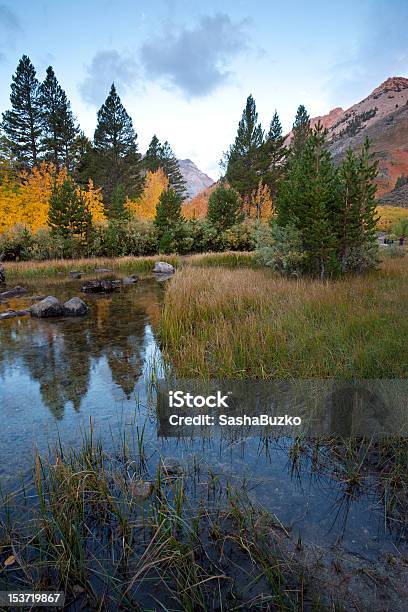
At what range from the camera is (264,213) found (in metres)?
41.6

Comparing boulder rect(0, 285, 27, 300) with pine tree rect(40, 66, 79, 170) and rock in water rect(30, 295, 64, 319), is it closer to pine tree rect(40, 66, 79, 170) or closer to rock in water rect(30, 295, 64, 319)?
rock in water rect(30, 295, 64, 319)

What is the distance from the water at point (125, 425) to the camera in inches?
107

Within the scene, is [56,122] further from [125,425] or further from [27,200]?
[125,425]

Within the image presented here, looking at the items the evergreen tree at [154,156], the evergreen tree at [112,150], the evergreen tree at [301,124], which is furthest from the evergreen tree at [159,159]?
the evergreen tree at [301,124]

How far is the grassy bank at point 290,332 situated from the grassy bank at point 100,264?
12.7m

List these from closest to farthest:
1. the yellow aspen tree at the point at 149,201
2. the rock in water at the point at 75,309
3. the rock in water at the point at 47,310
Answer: the rock in water at the point at 47,310
the rock in water at the point at 75,309
the yellow aspen tree at the point at 149,201

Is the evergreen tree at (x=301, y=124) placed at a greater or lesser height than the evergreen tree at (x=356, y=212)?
greater

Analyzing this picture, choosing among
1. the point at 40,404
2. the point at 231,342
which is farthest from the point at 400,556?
the point at 40,404

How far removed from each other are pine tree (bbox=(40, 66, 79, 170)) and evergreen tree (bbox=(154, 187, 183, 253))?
20603 millimetres

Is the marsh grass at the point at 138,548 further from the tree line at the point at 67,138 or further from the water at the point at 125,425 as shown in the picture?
the tree line at the point at 67,138

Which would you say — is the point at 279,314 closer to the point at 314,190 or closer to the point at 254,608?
the point at 254,608

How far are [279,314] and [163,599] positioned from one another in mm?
5704

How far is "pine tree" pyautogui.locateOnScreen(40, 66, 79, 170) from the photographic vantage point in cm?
3909

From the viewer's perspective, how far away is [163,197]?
1120 inches
